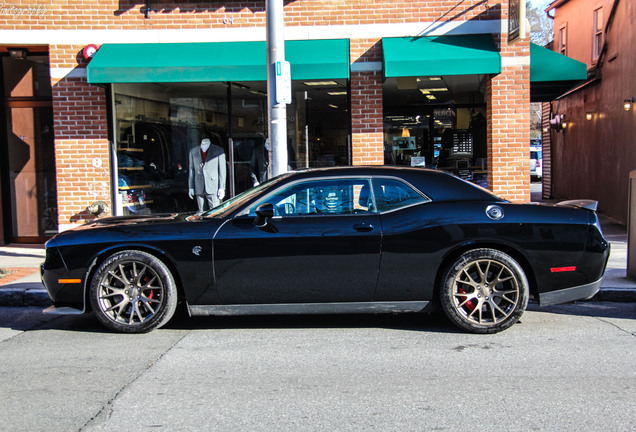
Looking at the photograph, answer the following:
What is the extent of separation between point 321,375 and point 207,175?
6675 mm

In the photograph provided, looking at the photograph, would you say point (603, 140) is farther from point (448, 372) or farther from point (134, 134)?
point (448, 372)

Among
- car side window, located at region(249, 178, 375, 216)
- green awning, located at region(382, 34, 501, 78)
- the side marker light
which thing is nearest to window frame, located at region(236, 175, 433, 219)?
car side window, located at region(249, 178, 375, 216)

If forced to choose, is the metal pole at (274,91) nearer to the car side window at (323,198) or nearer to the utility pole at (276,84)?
the utility pole at (276,84)

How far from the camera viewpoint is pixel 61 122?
33.7ft

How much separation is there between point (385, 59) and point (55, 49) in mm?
5675

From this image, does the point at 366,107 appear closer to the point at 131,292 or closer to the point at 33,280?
the point at 33,280

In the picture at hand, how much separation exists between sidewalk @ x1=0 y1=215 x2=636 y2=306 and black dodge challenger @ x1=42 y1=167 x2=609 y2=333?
5.48ft

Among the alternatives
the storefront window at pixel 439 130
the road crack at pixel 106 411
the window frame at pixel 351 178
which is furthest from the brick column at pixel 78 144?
the road crack at pixel 106 411

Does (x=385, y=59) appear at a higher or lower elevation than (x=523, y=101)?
higher

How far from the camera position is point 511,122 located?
33.0 feet

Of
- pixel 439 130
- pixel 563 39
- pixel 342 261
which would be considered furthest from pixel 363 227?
pixel 563 39

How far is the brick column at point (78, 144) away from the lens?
10.2m

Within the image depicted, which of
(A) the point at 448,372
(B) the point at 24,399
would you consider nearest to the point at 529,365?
(A) the point at 448,372

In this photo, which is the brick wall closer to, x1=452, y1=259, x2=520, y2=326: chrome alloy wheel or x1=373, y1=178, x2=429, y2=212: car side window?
x1=373, y1=178, x2=429, y2=212: car side window
